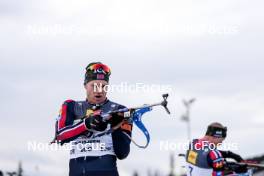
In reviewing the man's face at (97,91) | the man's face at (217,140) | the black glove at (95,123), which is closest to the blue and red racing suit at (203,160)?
the man's face at (217,140)

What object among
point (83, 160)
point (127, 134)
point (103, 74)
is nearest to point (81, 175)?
point (83, 160)

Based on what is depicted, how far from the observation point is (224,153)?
1055cm

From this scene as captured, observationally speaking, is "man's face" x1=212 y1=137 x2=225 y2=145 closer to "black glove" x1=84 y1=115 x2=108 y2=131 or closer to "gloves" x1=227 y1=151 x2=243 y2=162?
"gloves" x1=227 y1=151 x2=243 y2=162

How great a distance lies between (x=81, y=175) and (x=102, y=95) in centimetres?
101

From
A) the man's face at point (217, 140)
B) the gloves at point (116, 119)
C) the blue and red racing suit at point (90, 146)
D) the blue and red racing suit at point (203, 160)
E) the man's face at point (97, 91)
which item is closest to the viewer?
the gloves at point (116, 119)

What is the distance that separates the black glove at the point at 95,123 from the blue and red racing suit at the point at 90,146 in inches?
3.4

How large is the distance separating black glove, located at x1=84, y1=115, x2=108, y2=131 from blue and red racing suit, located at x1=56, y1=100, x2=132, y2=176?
3.4 inches

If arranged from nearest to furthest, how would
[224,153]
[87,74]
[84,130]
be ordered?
1. [84,130]
2. [87,74]
3. [224,153]

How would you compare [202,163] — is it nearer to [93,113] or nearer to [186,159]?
[186,159]

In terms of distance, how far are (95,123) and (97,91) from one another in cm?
65

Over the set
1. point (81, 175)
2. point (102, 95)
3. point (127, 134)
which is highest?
point (102, 95)

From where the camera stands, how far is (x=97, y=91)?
25.5ft

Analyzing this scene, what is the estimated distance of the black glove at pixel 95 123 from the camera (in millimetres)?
7223

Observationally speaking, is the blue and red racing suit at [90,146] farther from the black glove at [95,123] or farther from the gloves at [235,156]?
the gloves at [235,156]
